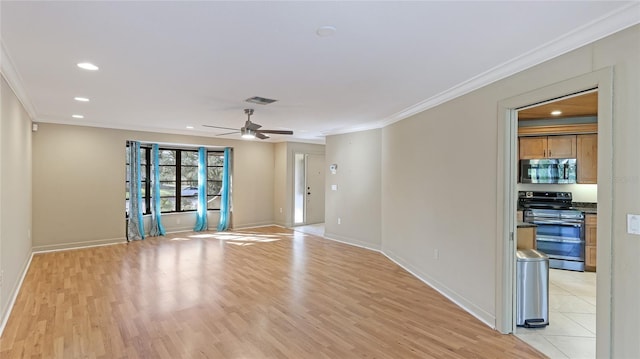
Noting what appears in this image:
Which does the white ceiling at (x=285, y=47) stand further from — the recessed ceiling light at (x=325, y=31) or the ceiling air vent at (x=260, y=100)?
the ceiling air vent at (x=260, y=100)

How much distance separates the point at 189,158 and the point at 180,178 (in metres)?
0.55

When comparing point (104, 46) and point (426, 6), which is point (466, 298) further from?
point (104, 46)

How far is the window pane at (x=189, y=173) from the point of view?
27.0 feet

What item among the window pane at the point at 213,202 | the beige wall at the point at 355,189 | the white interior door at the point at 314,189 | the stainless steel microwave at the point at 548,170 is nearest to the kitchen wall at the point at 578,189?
the stainless steel microwave at the point at 548,170

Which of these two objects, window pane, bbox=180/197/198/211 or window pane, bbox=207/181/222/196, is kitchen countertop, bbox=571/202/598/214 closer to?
window pane, bbox=207/181/222/196

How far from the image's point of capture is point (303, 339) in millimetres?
2877

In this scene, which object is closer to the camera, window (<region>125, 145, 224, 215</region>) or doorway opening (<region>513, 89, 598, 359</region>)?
doorway opening (<region>513, 89, 598, 359</region>)

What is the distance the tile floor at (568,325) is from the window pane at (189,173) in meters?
7.54

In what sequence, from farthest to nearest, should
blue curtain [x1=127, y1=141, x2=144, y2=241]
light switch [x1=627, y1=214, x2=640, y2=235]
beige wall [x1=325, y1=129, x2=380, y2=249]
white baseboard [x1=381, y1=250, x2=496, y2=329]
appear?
blue curtain [x1=127, y1=141, x2=144, y2=241], beige wall [x1=325, y1=129, x2=380, y2=249], white baseboard [x1=381, y1=250, x2=496, y2=329], light switch [x1=627, y1=214, x2=640, y2=235]

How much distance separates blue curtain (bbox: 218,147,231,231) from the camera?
840 centimetres

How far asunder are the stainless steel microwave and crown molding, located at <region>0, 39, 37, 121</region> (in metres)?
6.60

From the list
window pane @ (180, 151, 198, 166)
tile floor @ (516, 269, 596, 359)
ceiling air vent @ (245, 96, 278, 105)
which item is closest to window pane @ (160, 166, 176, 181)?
window pane @ (180, 151, 198, 166)

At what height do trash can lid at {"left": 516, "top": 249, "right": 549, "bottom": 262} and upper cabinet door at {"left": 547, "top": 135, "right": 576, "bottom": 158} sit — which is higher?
upper cabinet door at {"left": 547, "top": 135, "right": 576, "bottom": 158}

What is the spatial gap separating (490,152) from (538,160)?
9.22 feet
